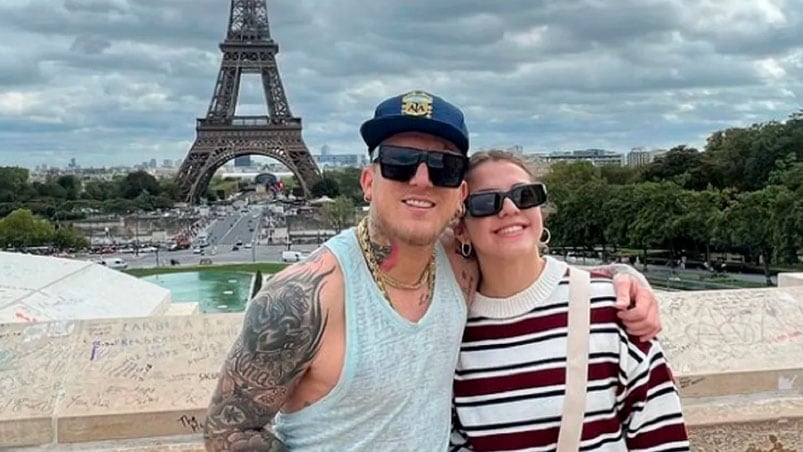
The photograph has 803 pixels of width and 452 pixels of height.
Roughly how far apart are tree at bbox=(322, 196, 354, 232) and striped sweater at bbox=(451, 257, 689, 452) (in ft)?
169

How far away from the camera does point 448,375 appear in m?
1.90

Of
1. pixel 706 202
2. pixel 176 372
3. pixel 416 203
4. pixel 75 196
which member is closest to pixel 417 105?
pixel 416 203

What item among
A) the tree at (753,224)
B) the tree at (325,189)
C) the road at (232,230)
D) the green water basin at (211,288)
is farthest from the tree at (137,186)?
the tree at (753,224)

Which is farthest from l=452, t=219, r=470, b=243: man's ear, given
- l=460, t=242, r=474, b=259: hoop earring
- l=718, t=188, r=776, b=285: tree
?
l=718, t=188, r=776, b=285: tree

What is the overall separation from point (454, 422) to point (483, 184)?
607 millimetres

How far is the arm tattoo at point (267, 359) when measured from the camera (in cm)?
175

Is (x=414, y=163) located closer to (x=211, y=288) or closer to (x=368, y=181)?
(x=368, y=181)

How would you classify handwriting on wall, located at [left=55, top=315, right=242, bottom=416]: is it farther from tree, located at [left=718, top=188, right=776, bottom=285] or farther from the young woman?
tree, located at [left=718, top=188, right=776, bottom=285]

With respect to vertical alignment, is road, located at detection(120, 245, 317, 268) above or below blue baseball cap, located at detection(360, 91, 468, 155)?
below

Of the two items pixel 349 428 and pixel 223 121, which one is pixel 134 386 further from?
pixel 223 121

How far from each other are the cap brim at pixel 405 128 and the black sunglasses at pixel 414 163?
31 millimetres

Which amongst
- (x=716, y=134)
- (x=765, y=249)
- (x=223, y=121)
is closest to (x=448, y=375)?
→ (x=765, y=249)

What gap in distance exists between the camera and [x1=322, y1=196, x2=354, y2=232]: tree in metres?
54.5

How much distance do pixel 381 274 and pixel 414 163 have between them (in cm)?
27
